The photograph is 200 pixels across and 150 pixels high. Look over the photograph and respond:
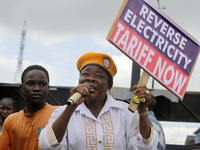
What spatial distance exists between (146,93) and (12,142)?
163cm

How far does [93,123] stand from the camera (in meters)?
1.94

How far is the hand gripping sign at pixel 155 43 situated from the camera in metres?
1.92

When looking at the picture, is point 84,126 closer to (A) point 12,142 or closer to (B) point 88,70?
(B) point 88,70

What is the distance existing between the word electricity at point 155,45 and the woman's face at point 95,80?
335 mm

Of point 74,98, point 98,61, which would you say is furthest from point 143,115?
point 98,61

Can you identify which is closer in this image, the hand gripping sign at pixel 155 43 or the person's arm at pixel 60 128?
the person's arm at pixel 60 128

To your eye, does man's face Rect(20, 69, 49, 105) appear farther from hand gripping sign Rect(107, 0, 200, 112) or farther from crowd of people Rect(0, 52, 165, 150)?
hand gripping sign Rect(107, 0, 200, 112)

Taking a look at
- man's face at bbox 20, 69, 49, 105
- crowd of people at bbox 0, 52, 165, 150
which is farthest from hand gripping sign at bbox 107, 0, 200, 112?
man's face at bbox 20, 69, 49, 105

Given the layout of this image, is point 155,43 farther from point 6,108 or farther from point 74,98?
point 6,108

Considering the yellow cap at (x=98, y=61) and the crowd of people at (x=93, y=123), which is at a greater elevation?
the yellow cap at (x=98, y=61)

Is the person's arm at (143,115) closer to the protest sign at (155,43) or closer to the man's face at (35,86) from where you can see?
the protest sign at (155,43)

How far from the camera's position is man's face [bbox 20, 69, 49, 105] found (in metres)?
2.66

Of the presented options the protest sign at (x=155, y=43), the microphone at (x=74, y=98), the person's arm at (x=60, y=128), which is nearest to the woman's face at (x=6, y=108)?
the person's arm at (x=60, y=128)

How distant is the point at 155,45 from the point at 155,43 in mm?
16
